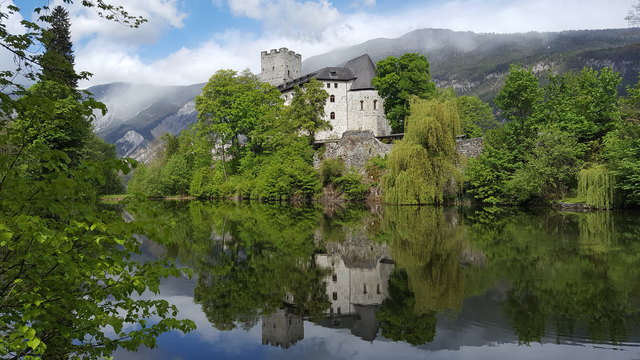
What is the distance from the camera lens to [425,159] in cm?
3183

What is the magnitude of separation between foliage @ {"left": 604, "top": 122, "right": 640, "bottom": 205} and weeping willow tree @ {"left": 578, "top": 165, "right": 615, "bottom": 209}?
36 centimetres

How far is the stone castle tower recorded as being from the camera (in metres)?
73.1

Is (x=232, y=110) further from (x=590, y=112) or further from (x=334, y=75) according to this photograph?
(x=590, y=112)

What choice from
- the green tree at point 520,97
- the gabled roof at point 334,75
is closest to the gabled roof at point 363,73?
the gabled roof at point 334,75

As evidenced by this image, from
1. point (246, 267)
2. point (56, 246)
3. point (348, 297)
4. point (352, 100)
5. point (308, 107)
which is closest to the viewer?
point (56, 246)

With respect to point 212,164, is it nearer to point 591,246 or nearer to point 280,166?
point 280,166

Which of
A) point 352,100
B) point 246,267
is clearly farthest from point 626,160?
point 352,100

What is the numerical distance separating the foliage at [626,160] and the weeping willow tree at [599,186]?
358mm

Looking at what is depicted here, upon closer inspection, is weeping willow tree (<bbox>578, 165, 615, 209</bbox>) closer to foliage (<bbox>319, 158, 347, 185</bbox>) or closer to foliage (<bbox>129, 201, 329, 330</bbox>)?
foliage (<bbox>129, 201, 329, 330</bbox>)

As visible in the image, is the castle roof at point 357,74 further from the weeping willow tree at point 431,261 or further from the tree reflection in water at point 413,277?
the tree reflection in water at point 413,277

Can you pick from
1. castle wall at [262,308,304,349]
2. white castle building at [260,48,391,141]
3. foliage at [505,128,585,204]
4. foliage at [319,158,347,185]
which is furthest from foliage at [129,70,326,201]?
castle wall at [262,308,304,349]

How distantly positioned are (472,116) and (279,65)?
32467 millimetres

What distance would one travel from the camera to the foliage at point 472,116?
50688 mm

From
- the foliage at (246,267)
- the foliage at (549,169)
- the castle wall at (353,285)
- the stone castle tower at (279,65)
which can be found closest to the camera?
the foliage at (246,267)
